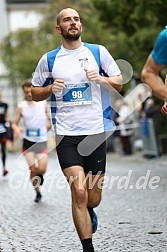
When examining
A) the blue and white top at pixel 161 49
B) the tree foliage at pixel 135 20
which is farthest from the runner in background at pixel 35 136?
the blue and white top at pixel 161 49

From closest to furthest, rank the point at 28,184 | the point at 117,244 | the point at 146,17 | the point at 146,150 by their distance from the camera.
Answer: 1. the point at 117,244
2. the point at 28,184
3. the point at 146,17
4. the point at 146,150

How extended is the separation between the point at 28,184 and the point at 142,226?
286 inches

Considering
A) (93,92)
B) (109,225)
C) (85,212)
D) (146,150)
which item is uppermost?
(93,92)

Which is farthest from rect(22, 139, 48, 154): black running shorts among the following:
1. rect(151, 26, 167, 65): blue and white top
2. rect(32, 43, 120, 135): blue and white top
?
rect(151, 26, 167, 65): blue and white top

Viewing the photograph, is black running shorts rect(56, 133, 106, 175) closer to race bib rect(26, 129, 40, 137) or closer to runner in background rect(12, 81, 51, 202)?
runner in background rect(12, 81, 51, 202)

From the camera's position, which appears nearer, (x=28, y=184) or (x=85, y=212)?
(x=85, y=212)

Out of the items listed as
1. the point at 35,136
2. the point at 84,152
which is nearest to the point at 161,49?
the point at 84,152

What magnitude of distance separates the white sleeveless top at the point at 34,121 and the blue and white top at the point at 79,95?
206 inches

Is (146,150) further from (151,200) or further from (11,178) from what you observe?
(151,200)

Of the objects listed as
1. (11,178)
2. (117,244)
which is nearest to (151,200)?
(117,244)

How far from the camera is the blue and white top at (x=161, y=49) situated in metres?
5.36

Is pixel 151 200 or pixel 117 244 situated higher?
pixel 117 244

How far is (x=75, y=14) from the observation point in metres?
6.52

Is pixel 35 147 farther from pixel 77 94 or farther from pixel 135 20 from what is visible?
pixel 135 20
